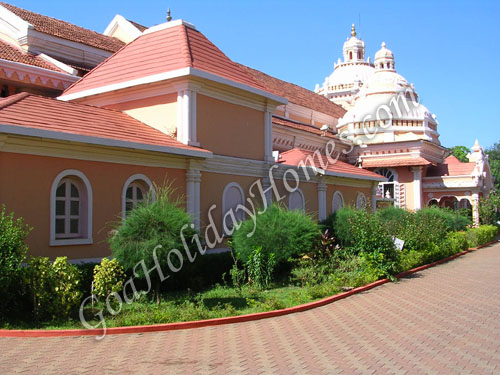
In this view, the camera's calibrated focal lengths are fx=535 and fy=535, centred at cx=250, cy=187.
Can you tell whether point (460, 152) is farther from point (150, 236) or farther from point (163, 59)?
point (150, 236)

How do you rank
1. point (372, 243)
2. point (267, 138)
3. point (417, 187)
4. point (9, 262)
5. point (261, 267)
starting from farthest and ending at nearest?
point (417, 187)
point (267, 138)
point (372, 243)
point (261, 267)
point (9, 262)

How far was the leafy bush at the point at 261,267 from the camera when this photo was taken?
42.7ft

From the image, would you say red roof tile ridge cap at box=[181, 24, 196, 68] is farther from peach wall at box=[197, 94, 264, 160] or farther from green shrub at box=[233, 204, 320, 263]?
green shrub at box=[233, 204, 320, 263]

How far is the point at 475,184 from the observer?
3288 centimetres

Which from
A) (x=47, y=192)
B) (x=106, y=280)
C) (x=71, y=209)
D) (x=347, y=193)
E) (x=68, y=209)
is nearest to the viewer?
(x=106, y=280)

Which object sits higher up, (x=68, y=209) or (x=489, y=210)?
(x=489, y=210)

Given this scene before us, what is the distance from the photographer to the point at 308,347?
790 cm

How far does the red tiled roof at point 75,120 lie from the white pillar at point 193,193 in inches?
27.9

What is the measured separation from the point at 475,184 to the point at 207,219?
23.4m

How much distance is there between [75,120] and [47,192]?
207 cm

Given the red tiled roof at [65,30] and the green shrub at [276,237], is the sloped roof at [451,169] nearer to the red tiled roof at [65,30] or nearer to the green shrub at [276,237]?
the red tiled roof at [65,30]

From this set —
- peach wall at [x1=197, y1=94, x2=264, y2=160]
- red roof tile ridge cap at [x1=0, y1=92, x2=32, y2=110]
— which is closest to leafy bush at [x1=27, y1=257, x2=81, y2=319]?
red roof tile ridge cap at [x1=0, y1=92, x2=32, y2=110]

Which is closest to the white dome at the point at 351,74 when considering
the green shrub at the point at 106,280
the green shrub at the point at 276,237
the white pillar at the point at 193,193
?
the white pillar at the point at 193,193

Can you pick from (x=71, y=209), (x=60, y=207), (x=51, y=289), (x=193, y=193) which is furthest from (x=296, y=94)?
(x=51, y=289)
